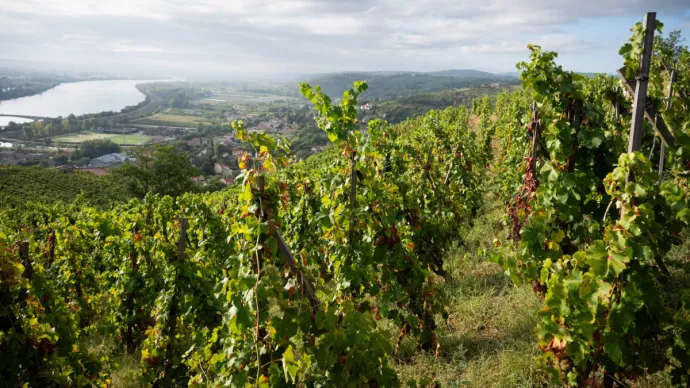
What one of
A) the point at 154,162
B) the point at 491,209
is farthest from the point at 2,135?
the point at 491,209

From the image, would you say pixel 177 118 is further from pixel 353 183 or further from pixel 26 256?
pixel 353 183

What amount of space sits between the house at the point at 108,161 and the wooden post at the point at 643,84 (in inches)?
2427

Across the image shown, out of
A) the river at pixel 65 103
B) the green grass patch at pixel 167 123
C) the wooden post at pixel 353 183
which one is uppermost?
the river at pixel 65 103

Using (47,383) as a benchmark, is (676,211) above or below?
above

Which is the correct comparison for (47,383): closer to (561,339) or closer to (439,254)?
(561,339)

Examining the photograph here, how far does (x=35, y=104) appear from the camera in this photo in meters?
128

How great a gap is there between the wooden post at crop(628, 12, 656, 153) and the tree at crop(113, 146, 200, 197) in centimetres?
3728

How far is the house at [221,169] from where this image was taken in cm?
5422

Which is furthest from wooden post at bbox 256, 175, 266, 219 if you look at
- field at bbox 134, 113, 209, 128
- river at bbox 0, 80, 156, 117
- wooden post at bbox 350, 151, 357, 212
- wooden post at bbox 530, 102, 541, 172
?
river at bbox 0, 80, 156, 117

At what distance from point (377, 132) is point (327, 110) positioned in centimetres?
44

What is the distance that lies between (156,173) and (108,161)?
28038 millimetres

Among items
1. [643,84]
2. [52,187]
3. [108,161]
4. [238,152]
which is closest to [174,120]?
[108,161]

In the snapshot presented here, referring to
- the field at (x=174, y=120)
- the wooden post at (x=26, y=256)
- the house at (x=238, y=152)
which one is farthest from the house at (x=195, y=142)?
the wooden post at (x=26, y=256)

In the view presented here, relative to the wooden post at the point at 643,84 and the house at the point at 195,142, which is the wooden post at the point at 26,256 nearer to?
the wooden post at the point at 643,84
